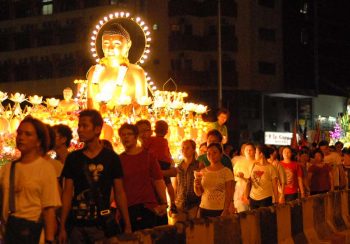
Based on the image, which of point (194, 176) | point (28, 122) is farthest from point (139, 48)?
point (28, 122)

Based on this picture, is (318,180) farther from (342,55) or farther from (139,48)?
(342,55)

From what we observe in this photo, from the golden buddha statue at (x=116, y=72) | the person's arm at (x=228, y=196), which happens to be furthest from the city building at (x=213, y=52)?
the person's arm at (x=228, y=196)

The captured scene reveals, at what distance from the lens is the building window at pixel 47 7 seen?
60594 millimetres

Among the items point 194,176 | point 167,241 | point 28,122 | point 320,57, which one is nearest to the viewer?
point 28,122

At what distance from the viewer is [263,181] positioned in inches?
567

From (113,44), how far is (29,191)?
14.1 m

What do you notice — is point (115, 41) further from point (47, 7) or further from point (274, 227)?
point (47, 7)

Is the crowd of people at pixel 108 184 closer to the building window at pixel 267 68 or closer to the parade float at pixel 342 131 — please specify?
the building window at pixel 267 68

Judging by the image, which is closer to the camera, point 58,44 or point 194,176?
point 194,176

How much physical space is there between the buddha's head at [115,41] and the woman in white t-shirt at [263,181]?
23.7 ft

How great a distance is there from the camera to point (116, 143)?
17203 mm

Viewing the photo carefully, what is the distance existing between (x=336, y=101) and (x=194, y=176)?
53513 millimetres

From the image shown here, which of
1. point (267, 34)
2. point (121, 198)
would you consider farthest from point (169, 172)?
point (267, 34)

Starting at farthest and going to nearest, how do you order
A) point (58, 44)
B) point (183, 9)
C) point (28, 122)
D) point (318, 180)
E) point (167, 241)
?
point (58, 44) → point (183, 9) → point (318, 180) → point (167, 241) → point (28, 122)
